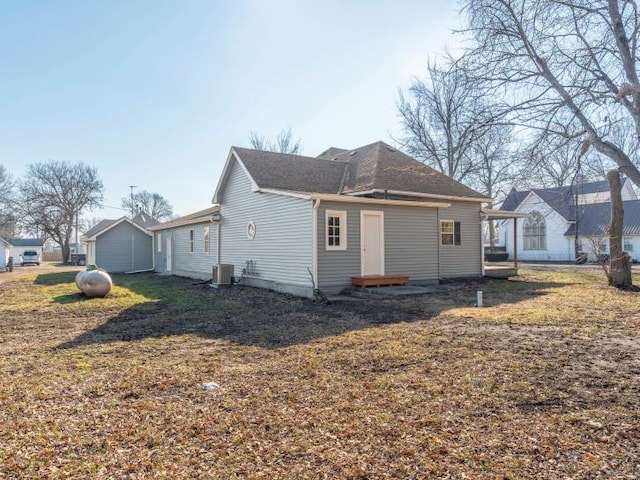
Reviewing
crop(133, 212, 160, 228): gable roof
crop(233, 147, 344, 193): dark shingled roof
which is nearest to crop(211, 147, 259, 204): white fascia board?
crop(233, 147, 344, 193): dark shingled roof

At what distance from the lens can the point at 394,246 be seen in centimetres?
1345

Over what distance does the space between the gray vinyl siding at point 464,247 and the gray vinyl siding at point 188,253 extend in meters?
9.33

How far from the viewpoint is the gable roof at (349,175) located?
566 inches

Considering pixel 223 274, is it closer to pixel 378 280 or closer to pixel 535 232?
pixel 378 280

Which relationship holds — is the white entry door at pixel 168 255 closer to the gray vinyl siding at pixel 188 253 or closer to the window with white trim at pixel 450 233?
the gray vinyl siding at pixel 188 253

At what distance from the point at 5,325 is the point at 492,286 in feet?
44.2

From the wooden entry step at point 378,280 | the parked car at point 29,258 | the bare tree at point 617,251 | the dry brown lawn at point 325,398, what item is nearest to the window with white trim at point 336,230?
the wooden entry step at point 378,280

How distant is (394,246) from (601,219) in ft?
93.0

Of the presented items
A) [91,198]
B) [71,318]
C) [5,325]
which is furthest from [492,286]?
[91,198]

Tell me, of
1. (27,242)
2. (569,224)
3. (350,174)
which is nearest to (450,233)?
(350,174)

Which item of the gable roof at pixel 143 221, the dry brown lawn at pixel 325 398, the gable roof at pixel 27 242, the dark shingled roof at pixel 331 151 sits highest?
the dark shingled roof at pixel 331 151

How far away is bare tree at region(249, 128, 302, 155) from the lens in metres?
37.2

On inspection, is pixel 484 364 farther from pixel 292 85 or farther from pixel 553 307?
pixel 292 85

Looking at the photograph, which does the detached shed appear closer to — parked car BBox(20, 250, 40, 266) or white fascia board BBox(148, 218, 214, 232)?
white fascia board BBox(148, 218, 214, 232)
